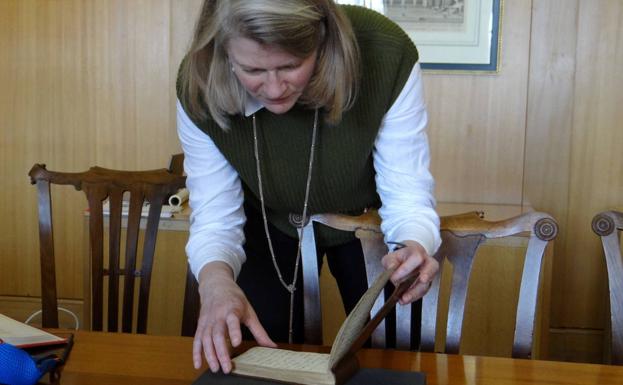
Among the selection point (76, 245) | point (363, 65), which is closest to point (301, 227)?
point (363, 65)

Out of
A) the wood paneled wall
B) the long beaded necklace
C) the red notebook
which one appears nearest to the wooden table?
the red notebook

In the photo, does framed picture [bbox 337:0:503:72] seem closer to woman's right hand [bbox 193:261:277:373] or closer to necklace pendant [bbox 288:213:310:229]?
necklace pendant [bbox 288:213:310:229]

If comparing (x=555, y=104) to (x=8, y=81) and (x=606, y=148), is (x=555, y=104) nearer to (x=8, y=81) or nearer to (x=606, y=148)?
(x=606, y=148)

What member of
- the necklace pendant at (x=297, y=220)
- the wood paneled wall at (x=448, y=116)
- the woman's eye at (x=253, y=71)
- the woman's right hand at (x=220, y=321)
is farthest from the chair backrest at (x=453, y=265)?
the wood paneled wall at (x=448, y=116)

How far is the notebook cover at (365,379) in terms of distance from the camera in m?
1.05

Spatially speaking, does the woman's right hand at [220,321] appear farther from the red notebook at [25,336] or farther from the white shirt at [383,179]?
the red notebook at [25,336]

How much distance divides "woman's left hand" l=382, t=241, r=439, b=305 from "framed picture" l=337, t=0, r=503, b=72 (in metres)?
1.86

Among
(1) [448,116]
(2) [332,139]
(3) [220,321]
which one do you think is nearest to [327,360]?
(3) [220,321]

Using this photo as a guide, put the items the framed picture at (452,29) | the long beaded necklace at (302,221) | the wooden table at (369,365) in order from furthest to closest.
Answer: the framed picture at (452,29) → the long beaded necklace at (302,221) → the wooden table at (369,365)

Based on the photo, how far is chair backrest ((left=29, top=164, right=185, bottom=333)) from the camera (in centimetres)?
171

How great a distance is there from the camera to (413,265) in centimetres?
126

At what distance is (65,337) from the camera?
1.35 metres

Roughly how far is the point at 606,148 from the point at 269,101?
2106 mm

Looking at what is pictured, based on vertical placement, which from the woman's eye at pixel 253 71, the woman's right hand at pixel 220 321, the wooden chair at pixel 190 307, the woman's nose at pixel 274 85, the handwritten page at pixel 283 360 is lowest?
the wooden chair at pixel 190 307
